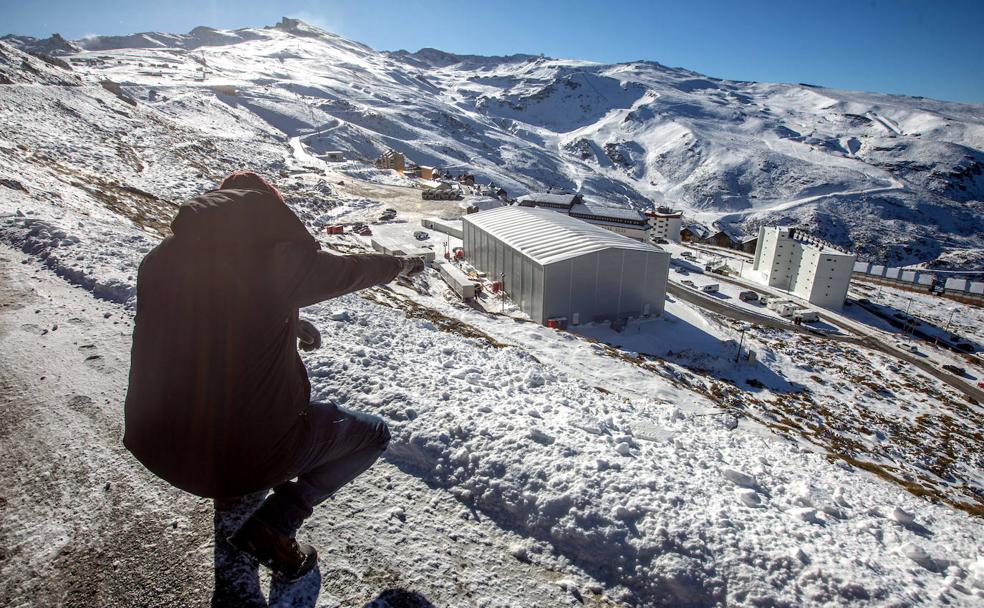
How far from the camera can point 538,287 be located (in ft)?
75.7

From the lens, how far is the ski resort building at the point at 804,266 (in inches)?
1797

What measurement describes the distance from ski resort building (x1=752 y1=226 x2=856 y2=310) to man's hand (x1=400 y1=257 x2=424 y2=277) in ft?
177

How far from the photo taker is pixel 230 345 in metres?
2.23

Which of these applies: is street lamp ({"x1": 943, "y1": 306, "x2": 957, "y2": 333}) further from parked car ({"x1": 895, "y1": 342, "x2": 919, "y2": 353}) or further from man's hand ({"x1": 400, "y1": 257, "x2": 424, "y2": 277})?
man's hand ({"x1": 400, "y1": 257, "x2": 424, "y2": 277})

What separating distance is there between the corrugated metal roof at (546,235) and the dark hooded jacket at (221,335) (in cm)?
2056

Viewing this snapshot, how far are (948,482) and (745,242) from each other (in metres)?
63.0

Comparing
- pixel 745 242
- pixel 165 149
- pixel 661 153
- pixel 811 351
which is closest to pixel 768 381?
pixel 811 351

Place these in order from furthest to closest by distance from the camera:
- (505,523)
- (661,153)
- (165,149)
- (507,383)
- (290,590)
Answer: (661,153) < (165,149) < (507,383) < (505,523) < (290,590)

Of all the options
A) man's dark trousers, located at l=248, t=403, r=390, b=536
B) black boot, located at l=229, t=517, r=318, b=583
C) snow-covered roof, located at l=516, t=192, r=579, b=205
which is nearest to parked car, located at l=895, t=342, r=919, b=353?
snow-covered roof, located at l=516, t=192, r=579, b=205

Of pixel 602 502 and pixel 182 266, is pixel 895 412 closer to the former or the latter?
pixel 602 502

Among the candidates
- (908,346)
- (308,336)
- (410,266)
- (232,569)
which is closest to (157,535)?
(232,569)

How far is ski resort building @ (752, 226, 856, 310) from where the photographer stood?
4564 cm

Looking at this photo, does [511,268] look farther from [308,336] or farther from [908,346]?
[908,346]

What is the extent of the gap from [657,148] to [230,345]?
639 feet
